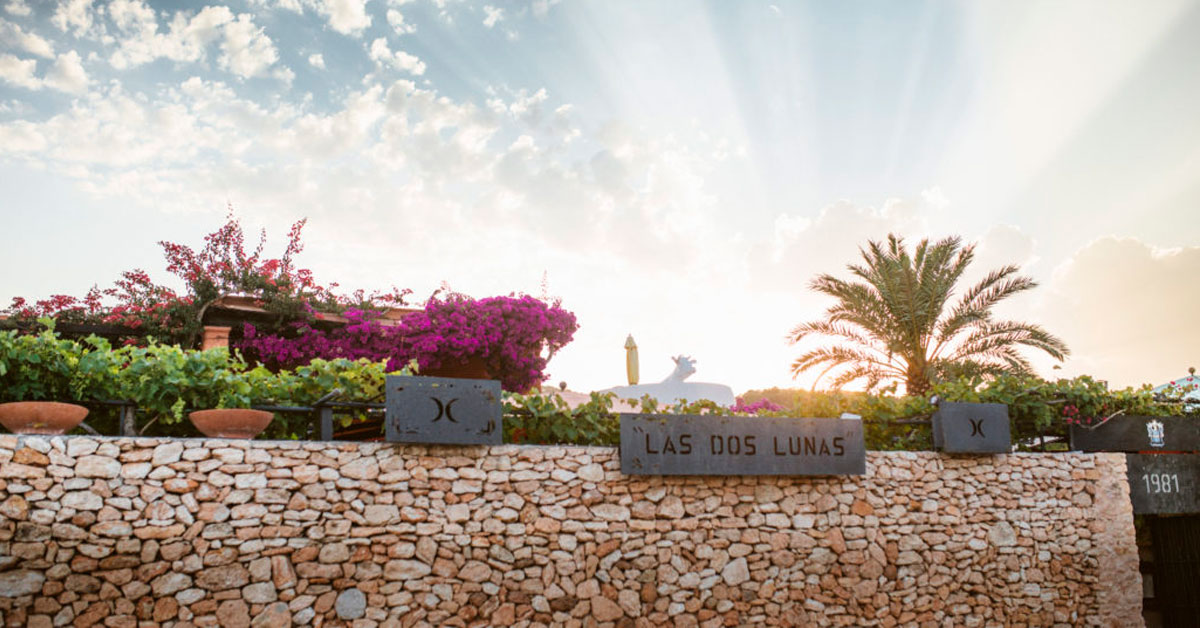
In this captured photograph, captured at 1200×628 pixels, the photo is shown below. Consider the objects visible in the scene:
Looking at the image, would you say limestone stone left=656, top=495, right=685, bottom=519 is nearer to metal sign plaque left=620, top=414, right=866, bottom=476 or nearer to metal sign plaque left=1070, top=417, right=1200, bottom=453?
metal sign plaque left=620, top=414, right=866, bottom=476

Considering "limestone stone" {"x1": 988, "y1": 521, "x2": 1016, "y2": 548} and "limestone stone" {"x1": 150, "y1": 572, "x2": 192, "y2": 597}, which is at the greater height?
"limestone stone" {"x1": 150, "y1": 572, "x2": 192, "y2": 597}

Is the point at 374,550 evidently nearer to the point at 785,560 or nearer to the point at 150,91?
the point at 785,560

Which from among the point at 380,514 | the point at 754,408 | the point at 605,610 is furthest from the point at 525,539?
the point at 754,408

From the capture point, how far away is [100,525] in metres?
5.19

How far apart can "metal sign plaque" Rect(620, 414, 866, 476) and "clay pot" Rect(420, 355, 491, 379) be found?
4663 mm

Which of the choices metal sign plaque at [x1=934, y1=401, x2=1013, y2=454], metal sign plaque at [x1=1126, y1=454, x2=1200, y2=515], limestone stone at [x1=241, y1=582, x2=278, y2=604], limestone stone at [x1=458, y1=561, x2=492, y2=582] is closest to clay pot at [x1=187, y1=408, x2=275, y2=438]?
limestone stone at [x1=241, y1=582, x2=278, y2=604]

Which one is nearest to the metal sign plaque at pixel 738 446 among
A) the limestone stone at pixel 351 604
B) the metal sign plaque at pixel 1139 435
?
the limestone stone at pixel 351 604

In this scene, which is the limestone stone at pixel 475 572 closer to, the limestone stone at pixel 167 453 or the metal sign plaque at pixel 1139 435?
the limestone stone at pixel 167 453

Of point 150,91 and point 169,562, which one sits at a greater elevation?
point 150,91

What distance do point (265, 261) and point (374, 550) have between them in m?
6.39

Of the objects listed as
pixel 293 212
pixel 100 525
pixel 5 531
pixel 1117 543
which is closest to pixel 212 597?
pixel 100 525

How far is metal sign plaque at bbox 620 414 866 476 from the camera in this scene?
6.95 metres

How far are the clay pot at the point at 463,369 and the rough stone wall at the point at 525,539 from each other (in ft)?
15.4

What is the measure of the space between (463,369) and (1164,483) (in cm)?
959
